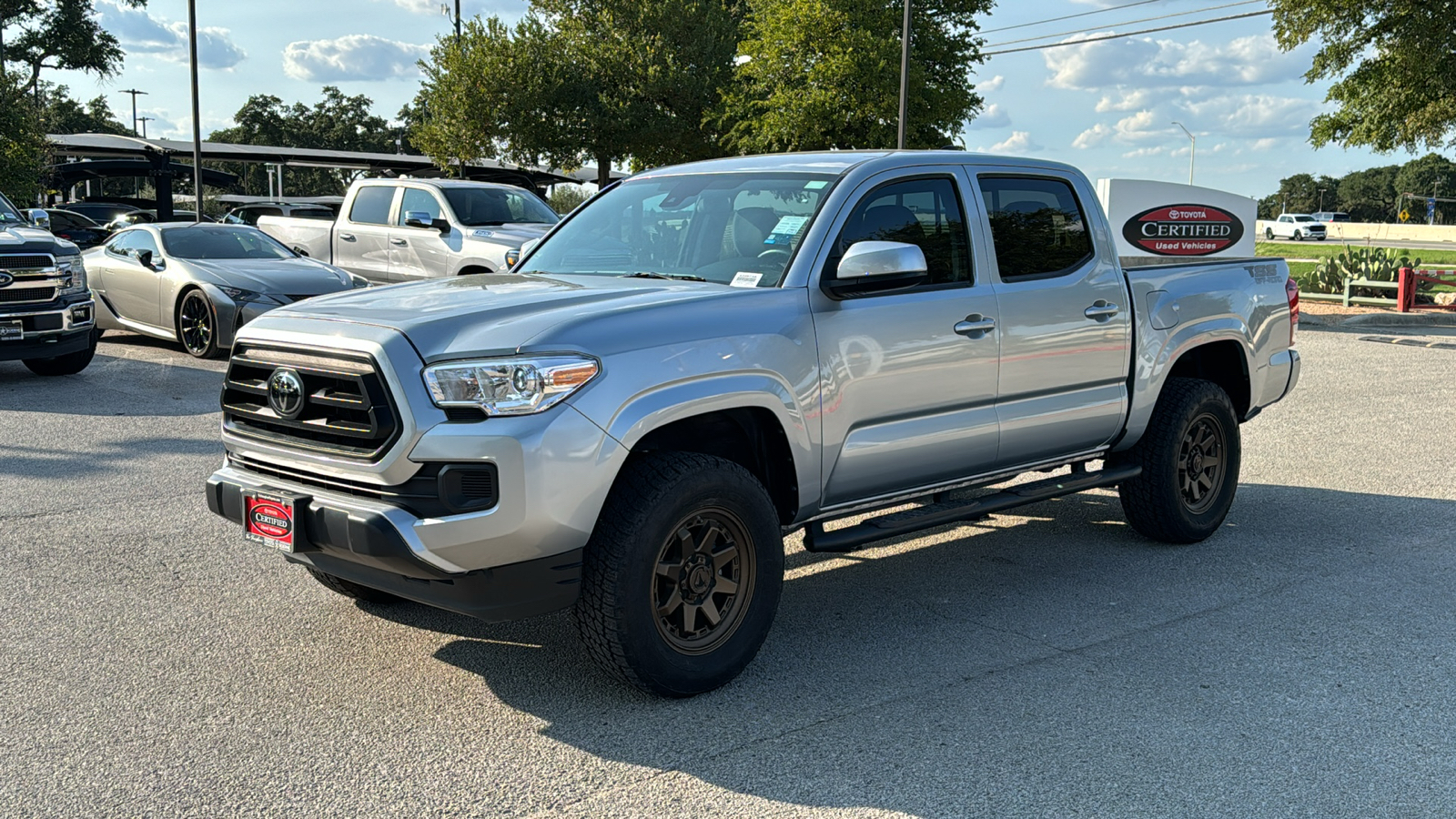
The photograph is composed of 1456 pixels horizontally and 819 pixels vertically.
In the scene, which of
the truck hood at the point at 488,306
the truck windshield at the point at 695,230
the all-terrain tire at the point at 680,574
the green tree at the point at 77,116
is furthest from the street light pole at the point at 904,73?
the green tree at the point at 77,116

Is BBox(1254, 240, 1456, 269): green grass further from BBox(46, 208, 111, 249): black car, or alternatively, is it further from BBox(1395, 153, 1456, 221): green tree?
BBox(1395, 153, 1456, 221): green tree

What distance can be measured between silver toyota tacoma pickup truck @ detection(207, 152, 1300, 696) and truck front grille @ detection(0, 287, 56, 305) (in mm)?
7372

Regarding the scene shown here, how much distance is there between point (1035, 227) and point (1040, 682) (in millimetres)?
2276

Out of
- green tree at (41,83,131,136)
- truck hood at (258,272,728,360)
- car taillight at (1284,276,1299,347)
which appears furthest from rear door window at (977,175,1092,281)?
green tree at (41,83,131,136)

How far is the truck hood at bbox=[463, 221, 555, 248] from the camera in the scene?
13836mm

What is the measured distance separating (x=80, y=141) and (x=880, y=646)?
4307 cm

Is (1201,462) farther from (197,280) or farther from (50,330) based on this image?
(197,280)

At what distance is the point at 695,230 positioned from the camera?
17.4 ft

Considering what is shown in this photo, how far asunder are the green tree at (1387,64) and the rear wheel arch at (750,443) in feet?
71.0

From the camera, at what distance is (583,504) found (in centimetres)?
401

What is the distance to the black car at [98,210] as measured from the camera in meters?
33.8

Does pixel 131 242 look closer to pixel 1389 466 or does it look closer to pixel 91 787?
pixel 91 787

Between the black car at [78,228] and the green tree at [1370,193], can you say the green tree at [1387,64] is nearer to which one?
the black car at [78,228]

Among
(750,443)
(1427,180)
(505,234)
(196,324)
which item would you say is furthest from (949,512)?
(1427,180)
